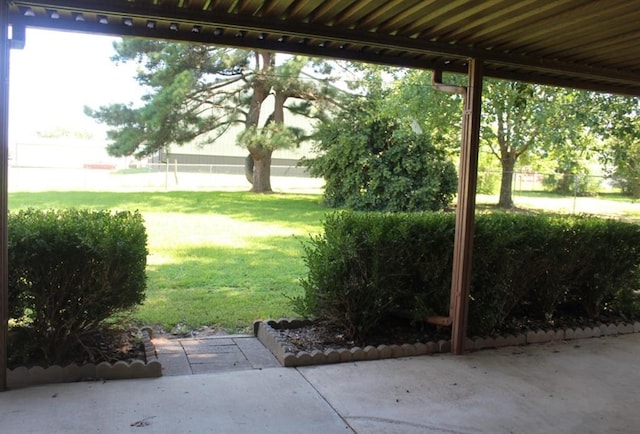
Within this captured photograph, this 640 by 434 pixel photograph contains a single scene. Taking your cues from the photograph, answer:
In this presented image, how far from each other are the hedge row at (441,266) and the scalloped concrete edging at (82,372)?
1.58 metres

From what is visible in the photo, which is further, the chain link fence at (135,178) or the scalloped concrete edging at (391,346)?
the chain link fence at (135,178)

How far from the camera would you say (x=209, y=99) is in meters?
21.8

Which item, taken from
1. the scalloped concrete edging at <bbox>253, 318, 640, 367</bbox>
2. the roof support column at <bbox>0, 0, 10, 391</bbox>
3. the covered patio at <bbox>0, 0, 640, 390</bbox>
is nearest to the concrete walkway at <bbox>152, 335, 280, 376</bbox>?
the scalloped concrete edging at <bbox>253, 318, 640, 367</bbox>

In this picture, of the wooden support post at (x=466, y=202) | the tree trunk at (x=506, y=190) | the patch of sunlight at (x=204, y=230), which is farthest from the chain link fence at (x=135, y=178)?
the wooden support post at (x=466, y=202)

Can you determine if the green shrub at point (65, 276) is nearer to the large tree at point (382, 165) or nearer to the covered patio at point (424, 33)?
the covered patio at point (424, 33)

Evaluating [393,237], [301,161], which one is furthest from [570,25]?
[301,161]

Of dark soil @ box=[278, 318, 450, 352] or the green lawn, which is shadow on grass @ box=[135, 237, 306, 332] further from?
dark soil @ box=[278, 318, 450, 352]

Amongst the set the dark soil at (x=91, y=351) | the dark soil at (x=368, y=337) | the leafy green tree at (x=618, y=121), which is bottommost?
the dark soil at (x=368, y=337)

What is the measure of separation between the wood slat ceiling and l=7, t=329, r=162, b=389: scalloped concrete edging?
2.41 metres

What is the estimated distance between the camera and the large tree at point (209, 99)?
19750mm

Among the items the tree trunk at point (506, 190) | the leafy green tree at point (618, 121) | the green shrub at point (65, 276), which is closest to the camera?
the green shrub at point (65, 276)

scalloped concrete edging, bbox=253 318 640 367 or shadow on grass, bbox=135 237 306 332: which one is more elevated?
scalloped concrete edging, bbox=253 318 640 367

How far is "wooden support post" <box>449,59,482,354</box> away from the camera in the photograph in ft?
15.8

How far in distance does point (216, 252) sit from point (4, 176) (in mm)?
6758
